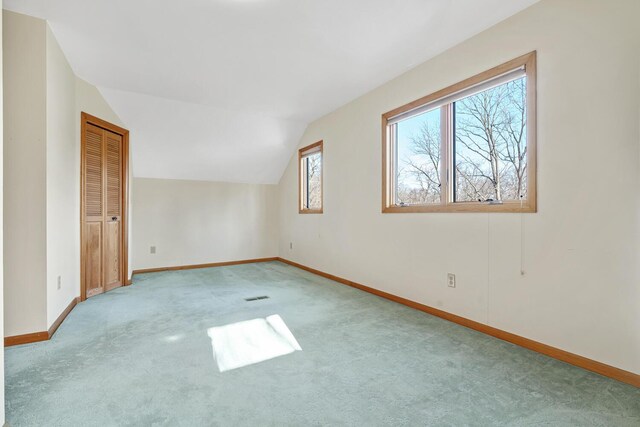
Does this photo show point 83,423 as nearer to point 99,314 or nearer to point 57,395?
point 57,395

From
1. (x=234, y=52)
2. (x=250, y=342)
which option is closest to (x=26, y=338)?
(x=250, y=342)

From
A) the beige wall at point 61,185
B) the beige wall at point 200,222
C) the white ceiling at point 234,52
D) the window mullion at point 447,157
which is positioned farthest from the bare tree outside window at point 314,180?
the beige wall at point 61,185

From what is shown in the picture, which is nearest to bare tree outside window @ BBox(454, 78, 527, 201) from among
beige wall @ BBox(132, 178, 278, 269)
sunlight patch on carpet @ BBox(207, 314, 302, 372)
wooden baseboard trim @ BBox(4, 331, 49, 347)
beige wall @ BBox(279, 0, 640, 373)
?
beige wall @ BBox(279, 0, 640, 373)

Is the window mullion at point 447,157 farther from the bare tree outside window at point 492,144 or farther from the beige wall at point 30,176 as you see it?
the beige wall at point 30,176

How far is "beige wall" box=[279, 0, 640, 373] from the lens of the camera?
5.72ft

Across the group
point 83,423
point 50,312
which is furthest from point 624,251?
point 50,312

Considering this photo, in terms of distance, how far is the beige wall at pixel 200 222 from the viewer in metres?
4.85

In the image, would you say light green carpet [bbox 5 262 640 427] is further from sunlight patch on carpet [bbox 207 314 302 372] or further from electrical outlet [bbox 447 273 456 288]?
electrical outlet [bbox 447 273 456 288]

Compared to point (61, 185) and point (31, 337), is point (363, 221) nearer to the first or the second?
point (61, 185)

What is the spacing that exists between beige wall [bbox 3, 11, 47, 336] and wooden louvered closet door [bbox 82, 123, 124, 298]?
3.22 ft

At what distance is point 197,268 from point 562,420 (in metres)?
4.98

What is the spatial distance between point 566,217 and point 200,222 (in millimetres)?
4982

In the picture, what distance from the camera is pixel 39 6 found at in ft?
7.20

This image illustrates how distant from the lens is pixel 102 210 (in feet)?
11.8
